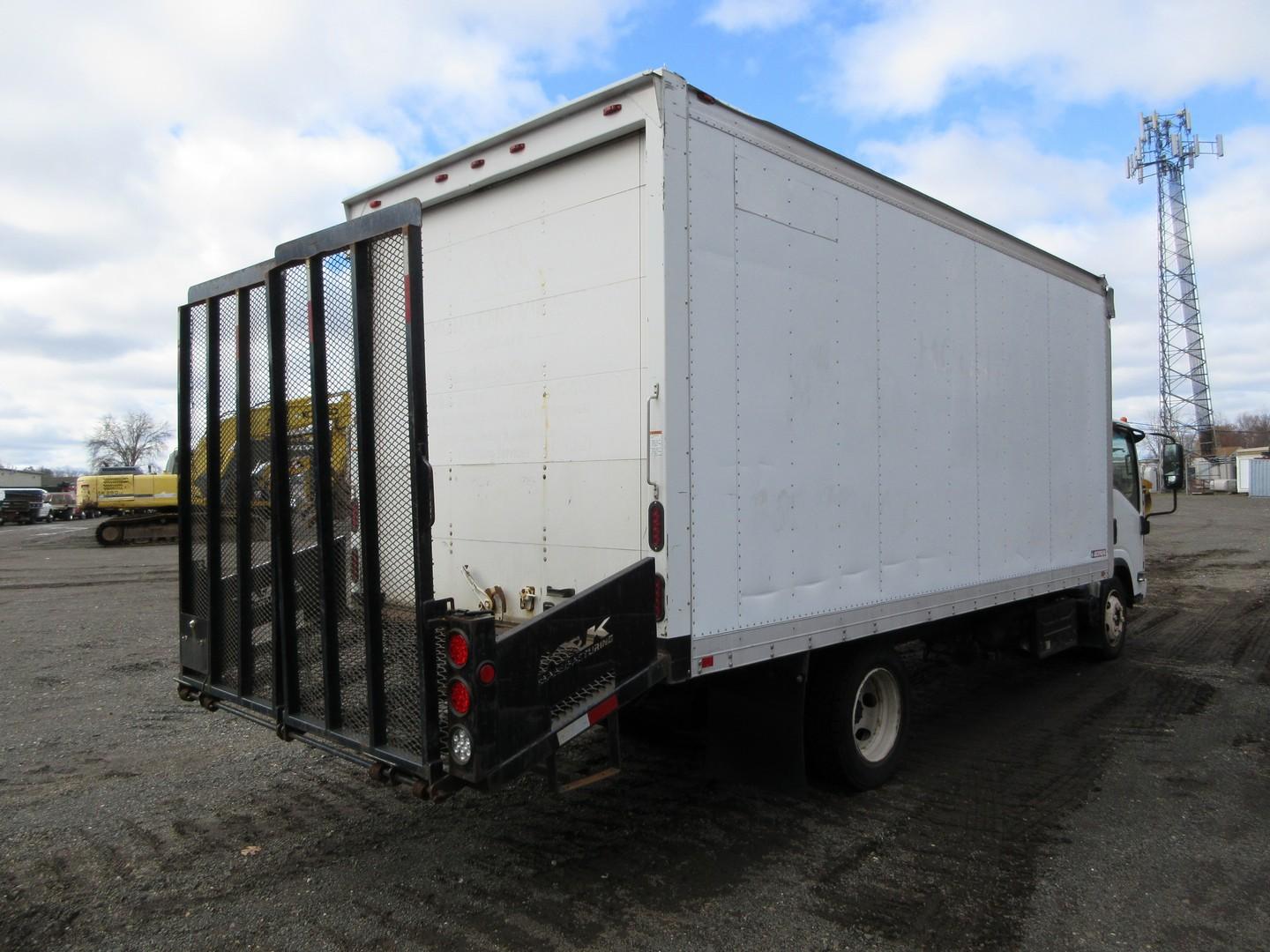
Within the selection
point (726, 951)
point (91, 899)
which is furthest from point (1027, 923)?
point (91, 899)

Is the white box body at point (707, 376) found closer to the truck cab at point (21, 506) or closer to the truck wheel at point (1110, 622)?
the truck wheel at point (1110, 622)

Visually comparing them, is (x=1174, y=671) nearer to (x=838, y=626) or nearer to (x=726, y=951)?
(x=838, y=626)

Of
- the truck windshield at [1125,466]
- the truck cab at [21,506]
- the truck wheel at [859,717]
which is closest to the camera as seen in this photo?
the truck wheel at [859,717]

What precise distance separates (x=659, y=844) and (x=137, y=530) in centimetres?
2559

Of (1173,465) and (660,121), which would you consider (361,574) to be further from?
(1173,465)

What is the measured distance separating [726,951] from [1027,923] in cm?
125

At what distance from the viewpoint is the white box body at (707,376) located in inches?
143

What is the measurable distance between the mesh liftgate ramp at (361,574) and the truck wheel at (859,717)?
1484 mm

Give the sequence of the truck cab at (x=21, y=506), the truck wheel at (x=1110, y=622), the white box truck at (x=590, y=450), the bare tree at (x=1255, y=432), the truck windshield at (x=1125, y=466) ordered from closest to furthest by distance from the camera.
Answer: the white box truck at (x=590, y=450) < the truck wheel at (x=1110, y=622) < the truck windshield at (x=1125, y=466) < the truck cab at (x=21, y=506) < the bare tree at (x=1255, y=432)

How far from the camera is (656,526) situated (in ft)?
11.5

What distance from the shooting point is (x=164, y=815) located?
15.1ft

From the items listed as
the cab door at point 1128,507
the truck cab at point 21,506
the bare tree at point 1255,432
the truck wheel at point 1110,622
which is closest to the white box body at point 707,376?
the truck wheel at point 1110,622

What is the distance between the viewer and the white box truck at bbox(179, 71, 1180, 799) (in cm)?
338

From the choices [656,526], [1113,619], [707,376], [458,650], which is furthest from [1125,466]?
[458,650]
